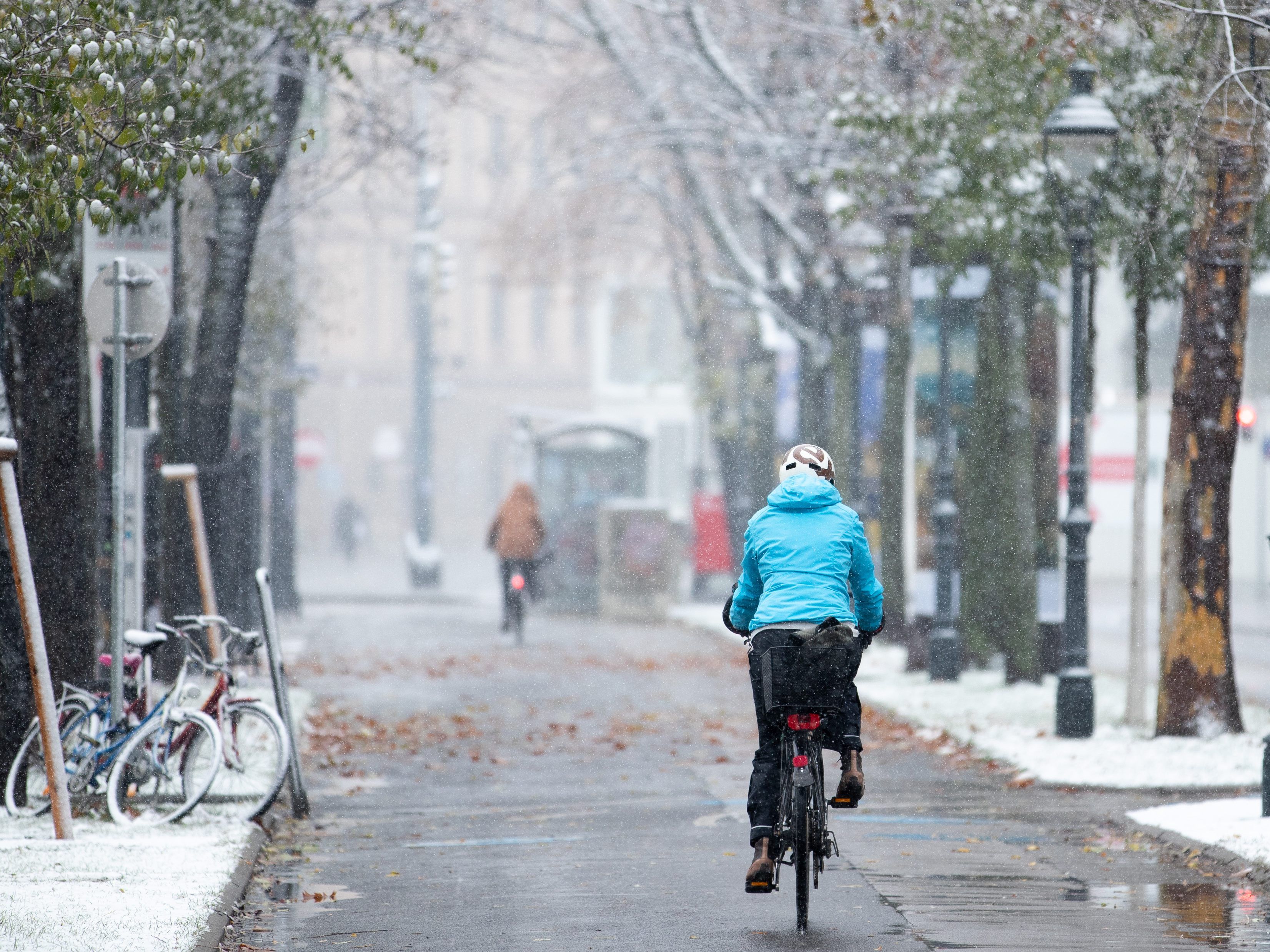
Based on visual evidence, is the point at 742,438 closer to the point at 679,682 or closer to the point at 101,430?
the point at 679,682

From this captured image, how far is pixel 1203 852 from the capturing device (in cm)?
841

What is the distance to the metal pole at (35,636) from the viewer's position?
320 inches

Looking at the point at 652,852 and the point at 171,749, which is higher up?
the point at 171,749

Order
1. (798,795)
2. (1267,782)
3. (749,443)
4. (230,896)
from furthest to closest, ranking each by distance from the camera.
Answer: (749,443)
(1267,782)
(230,896)
(798,795)

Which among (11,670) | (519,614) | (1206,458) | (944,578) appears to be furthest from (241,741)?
(519,614)

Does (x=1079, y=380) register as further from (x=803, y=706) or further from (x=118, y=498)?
(x=803, y=706)

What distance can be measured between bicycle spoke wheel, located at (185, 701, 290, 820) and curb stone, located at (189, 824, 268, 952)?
0.96 feet

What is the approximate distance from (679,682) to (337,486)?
3813 cm

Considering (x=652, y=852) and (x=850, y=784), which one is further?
(x=652, y=852)

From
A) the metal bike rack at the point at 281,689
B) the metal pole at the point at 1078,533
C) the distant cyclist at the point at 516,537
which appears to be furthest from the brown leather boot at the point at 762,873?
the distant cyclist at the point at 516,537

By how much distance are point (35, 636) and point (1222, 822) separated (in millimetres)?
5164

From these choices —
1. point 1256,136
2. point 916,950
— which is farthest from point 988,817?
point 1256,136

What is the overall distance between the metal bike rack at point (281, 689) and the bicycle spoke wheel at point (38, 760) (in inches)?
35.2

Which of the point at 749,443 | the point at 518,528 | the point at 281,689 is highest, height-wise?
the point at 749,443
